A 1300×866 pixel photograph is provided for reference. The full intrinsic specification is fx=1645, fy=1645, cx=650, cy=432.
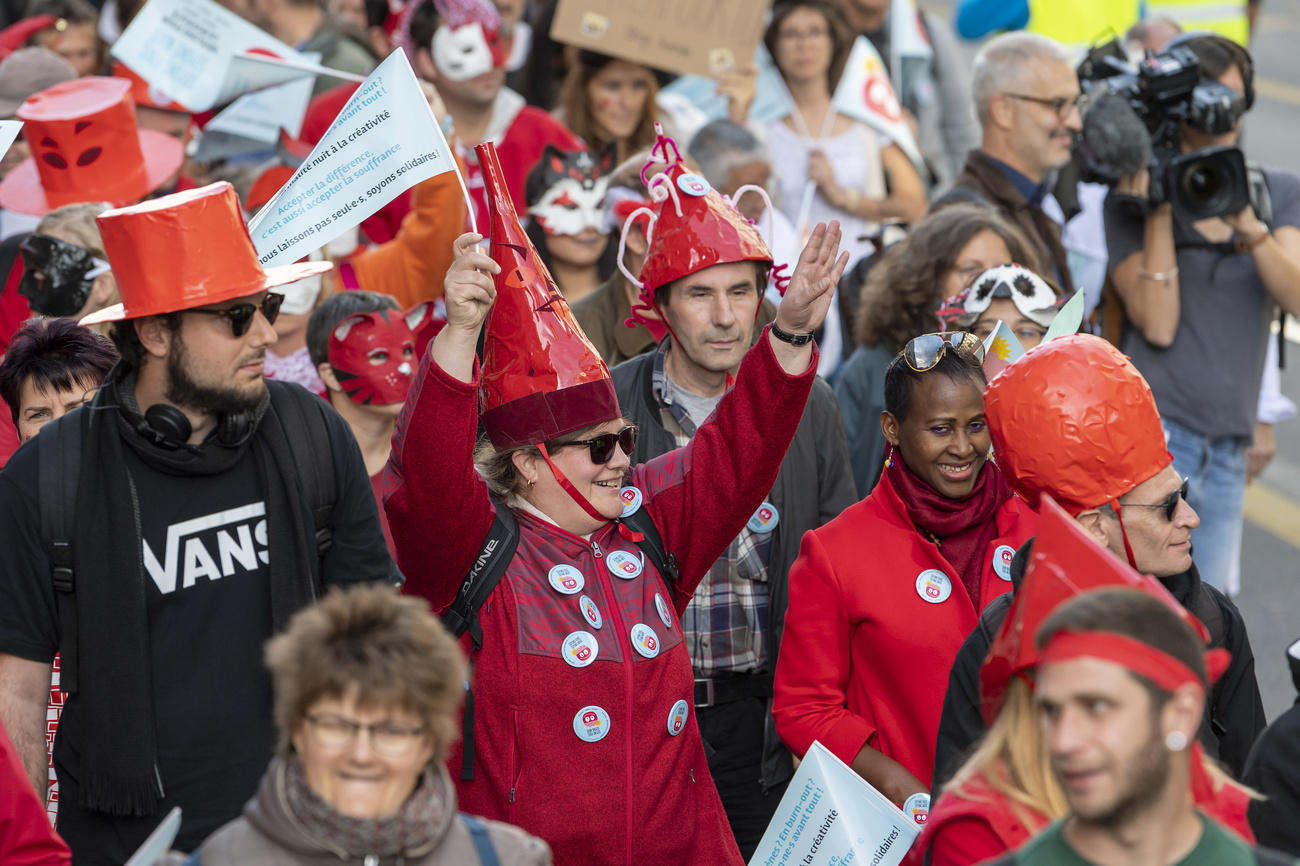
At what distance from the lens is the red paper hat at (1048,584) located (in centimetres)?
279

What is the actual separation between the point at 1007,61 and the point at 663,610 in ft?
12.9

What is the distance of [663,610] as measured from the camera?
12.7 ft

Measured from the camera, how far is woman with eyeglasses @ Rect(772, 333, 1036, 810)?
397 cm

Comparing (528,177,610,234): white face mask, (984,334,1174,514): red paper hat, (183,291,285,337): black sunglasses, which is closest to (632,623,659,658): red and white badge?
(984,334,1174,514): red paper hat

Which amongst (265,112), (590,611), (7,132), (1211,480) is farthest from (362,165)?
(1211,480)

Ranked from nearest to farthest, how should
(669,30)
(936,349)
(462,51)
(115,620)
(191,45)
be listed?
(115,620) < (936,349) < (191,45) < (462,51) < (669,30)

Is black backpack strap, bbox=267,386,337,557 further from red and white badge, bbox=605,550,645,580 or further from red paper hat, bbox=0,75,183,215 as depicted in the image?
red paper hat, bbox=0,75,183,215

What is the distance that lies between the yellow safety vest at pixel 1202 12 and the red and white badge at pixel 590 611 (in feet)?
22.7

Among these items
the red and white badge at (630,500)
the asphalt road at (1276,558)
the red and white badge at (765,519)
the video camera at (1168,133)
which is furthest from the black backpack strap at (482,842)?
the asphalt road at (1276,558)

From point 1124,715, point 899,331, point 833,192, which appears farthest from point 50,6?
point 1124,715

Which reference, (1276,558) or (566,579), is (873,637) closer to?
(566,579)

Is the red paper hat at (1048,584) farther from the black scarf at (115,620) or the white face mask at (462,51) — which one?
the white face mask at (462,51)

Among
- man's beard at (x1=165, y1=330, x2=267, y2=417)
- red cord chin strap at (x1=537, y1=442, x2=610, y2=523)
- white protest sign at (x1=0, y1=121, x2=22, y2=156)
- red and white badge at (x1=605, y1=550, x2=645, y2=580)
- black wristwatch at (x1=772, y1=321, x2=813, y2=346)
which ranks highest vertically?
white protest sign at (x1=0, y1=121, x2=22, y2=156)

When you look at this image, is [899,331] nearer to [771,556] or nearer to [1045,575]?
[771,556]
